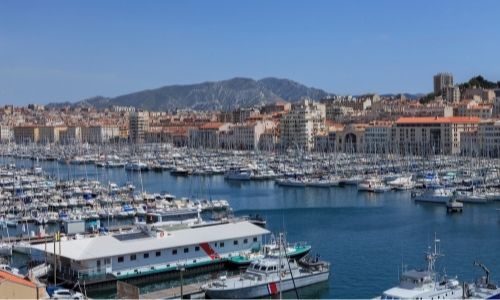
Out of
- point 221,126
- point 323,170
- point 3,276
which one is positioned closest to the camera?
point 3,276

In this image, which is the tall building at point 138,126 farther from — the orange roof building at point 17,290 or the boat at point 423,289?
the orange roof building at point 17,290

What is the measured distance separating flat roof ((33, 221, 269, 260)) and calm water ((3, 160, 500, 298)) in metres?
2.13

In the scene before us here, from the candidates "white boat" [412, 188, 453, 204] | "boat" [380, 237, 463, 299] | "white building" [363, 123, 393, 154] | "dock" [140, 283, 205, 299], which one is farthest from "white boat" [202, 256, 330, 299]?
"white building" [363, 123, 393, 154]

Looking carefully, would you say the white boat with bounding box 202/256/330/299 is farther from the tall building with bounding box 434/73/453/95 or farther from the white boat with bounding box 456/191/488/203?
the tall building with bounding box 434/73/453/95

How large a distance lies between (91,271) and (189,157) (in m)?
34.7

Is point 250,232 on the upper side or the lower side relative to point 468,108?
lower

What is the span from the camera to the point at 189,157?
47781mm

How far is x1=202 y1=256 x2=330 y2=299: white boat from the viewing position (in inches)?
473

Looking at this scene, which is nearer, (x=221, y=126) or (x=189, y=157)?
(x=189, y=157)

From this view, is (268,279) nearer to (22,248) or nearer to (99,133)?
(22,248)

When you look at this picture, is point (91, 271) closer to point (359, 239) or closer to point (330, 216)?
point (359, 239)

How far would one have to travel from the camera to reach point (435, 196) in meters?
25.2

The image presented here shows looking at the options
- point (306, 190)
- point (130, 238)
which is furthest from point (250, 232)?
point (306, 190)

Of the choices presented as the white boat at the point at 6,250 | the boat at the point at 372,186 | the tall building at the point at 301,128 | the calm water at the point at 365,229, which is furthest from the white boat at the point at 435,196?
the tall building at the point at 301,128
